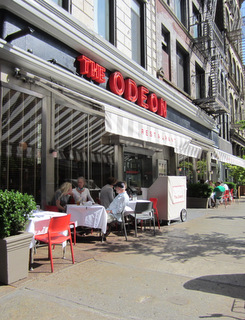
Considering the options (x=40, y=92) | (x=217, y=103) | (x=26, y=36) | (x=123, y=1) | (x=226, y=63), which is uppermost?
(x=226, y=63)

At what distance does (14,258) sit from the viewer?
13.0 ft

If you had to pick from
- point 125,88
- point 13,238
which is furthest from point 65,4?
point 13,238

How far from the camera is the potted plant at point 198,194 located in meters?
13.7

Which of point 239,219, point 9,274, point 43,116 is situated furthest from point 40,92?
point 239,219

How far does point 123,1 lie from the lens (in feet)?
35.1

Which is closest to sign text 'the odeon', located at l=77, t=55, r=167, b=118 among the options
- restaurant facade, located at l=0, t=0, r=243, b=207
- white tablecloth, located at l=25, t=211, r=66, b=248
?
restaurant facade, located at l=0, t=0, r=243, b=207

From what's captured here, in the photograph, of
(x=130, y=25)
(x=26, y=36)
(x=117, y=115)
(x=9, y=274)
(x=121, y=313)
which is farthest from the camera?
(x=130, y=25)

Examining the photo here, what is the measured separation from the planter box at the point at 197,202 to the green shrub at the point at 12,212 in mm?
10852

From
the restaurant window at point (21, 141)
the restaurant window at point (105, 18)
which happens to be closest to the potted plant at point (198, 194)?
the restaurant window at point (105, 18)

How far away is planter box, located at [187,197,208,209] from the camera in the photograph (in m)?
13.7

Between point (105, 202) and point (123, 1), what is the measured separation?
7.73 metres

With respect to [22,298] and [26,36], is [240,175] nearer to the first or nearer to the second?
[26,36]

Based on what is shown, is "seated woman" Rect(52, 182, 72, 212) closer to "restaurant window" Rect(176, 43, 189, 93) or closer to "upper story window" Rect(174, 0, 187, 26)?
"restaurant window" Rect(176, 43, 189, 93)

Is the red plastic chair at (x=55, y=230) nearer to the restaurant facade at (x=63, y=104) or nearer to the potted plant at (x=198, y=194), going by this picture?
the restaurant facade at (x=63, y=104)
